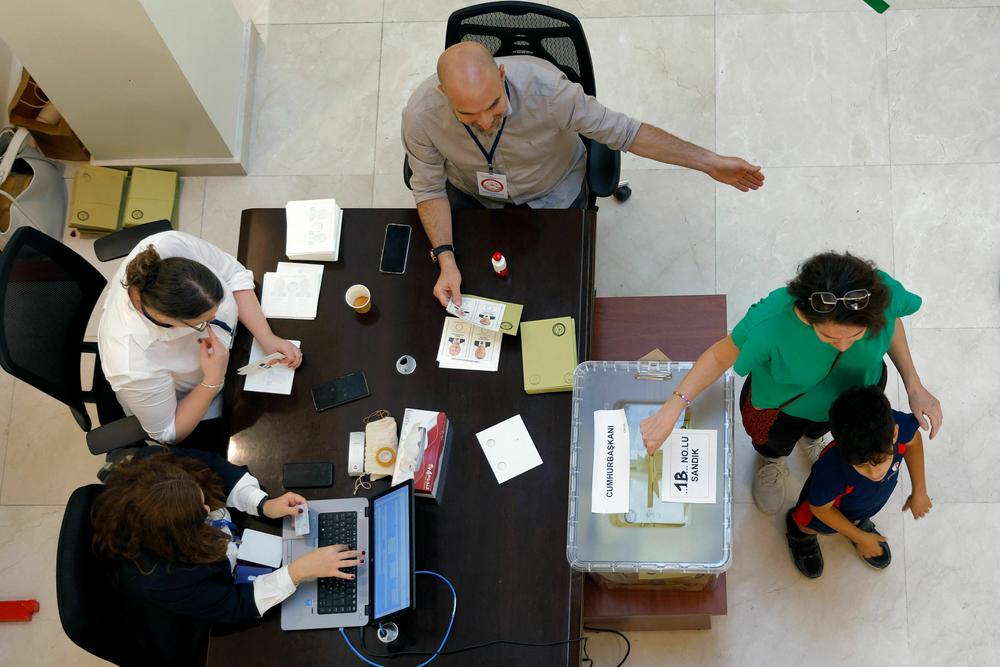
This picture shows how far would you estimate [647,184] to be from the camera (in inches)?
133

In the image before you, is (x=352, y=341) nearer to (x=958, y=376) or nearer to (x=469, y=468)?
(x=469, y=468)

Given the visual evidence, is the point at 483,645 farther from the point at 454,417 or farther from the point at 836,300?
the point at 836,300

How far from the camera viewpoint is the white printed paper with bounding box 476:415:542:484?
7.38 feet

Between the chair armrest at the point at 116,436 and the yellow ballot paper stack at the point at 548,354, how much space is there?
1.17 m

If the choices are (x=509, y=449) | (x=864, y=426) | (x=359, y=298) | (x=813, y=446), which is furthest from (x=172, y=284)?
(x=813, y=446)

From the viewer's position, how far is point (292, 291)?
254cm

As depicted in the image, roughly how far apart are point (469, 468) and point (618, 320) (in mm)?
732

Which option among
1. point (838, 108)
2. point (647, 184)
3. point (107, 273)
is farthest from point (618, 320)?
point (107, 273)

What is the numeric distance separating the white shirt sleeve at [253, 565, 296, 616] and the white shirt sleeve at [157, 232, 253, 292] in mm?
865

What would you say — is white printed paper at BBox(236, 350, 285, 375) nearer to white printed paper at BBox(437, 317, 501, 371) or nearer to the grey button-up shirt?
white printed paper at BBox(437, 317, 501, 371)

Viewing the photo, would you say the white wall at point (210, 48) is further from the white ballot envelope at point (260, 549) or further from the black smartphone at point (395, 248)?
the white ballot envelope at point (260, 549)

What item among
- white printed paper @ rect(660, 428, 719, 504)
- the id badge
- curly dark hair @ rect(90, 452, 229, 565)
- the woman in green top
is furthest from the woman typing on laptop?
the id badge

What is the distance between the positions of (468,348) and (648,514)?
693 mm

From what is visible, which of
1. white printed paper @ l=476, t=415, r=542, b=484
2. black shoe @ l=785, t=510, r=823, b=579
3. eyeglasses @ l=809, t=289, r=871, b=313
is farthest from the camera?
black shoe @ l=785, t=510, r=823, b=579
